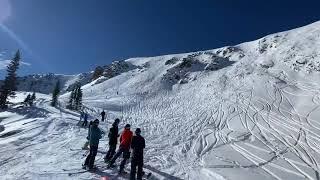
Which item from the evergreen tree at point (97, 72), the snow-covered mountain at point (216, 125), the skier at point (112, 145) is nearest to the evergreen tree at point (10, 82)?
the snow-covered mountain at point (216, 125)

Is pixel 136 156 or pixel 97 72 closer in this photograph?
pixel 136 156

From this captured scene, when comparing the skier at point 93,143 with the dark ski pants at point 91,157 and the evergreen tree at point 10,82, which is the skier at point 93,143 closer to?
the dark ski pants at point 91,157

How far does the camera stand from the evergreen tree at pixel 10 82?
211 feet

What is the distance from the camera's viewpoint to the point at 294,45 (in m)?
77.9

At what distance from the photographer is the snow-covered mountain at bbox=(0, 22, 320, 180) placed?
19.2 metres

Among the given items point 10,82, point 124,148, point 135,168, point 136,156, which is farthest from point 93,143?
point 10,82

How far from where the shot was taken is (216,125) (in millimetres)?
36000

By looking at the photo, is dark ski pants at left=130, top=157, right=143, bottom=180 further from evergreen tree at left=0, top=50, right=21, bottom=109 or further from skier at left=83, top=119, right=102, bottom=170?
evergreen tree at left=0, top=50, right=21, bottom=109

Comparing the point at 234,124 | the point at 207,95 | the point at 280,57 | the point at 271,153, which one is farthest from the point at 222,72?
the point at 271,153

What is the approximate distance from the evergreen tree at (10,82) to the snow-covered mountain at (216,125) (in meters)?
15.3

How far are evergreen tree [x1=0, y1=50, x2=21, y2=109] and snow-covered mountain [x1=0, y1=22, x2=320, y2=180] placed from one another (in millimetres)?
15301

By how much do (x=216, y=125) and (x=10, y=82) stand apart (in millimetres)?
44344

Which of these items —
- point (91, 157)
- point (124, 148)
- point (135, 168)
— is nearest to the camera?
point (135, 168)

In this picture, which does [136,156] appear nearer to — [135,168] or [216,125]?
[135,168]
